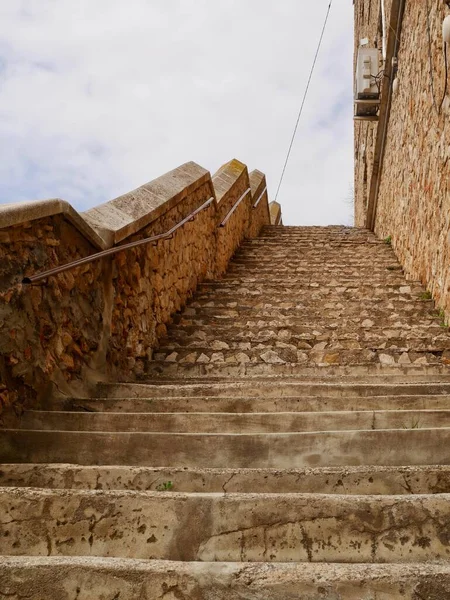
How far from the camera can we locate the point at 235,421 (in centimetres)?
234

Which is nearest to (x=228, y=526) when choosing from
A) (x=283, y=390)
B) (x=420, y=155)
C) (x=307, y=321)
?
(x=283, y=390)

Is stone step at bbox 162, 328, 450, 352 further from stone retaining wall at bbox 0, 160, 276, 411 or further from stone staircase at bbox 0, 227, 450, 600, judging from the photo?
stone staircase at bbox 0, 227, 450, 600

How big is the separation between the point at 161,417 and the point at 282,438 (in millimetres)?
575

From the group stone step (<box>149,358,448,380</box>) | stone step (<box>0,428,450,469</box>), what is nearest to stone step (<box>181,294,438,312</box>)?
stone step (<box>149,358,448,380</box>)

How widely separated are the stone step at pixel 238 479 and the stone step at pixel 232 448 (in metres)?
0.20

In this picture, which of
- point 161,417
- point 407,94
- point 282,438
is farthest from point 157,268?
point 407,94

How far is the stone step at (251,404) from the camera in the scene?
2.53 metres

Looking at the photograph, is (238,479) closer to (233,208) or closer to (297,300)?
(297,300)

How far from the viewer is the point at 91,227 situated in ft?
9.84

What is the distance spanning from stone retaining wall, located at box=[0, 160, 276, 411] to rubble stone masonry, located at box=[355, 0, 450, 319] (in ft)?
6.78

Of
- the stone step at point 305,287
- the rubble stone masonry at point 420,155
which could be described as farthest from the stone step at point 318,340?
the stone step at point 305,287

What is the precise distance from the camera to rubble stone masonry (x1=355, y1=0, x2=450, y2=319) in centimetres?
444

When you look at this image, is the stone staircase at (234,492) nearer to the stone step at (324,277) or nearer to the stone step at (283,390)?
the stone step at (283,390)

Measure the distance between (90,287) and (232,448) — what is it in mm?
1405
